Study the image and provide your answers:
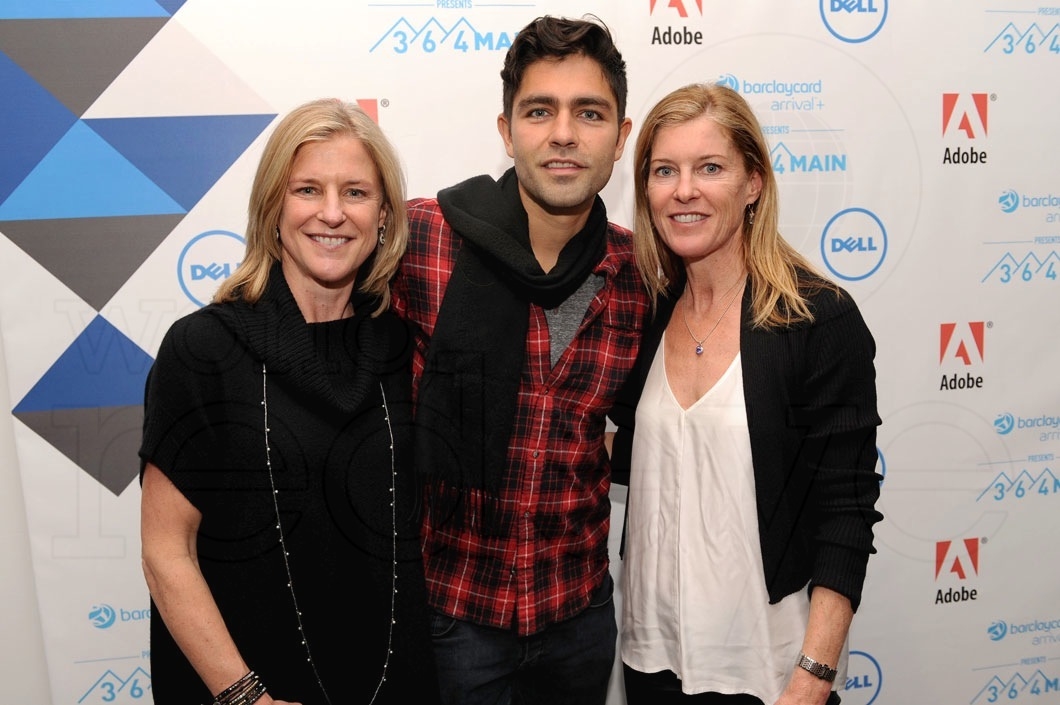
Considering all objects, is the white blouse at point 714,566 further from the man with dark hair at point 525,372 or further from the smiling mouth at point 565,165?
the smiling mouth at point 565,165

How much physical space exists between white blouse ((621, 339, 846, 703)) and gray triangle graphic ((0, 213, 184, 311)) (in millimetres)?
1419

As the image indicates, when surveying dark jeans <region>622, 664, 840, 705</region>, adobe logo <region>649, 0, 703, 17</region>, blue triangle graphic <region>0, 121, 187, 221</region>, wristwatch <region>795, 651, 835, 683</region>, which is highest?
adobe logo <region>649, 0, 703, 17</region>

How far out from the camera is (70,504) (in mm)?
2131

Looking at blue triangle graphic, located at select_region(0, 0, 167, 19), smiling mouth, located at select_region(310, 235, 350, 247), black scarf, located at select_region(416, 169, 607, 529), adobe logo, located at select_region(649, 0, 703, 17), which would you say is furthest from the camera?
adobe logo, located at select_region(649, 0, 703, 17)

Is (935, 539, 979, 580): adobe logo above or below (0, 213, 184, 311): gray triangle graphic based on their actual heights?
below

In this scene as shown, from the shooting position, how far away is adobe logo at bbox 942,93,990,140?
242 cm

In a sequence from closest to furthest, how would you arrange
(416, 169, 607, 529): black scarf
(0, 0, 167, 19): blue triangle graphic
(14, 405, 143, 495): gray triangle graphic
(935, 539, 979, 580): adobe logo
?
(416, 169, 607, 529): black scarf → (0, 0, 167, 19): blue triangle graphic → (14, 405, 143, 495): gray triangle graphic → (935, 539, 979, 580): adobe logo

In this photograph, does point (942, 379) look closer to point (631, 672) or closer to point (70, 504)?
point (631, 672)

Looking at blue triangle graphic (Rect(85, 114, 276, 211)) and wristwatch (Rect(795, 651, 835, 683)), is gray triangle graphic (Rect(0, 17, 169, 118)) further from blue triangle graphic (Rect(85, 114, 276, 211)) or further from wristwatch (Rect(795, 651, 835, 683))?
wristwatch (Rect(795, 651, 835, 683))

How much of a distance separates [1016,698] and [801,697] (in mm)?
1682

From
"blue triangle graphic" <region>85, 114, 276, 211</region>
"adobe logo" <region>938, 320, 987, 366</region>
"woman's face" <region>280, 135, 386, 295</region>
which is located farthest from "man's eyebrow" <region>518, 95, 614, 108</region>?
"adobe logo" <region>938, 320, 987, 366</region>

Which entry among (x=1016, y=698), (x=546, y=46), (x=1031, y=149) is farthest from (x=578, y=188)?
(x=1016, y=698)

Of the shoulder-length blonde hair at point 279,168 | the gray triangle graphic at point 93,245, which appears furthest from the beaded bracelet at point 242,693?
the gray triangle graphic at point 93,245

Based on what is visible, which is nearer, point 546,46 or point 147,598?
point 546,46
